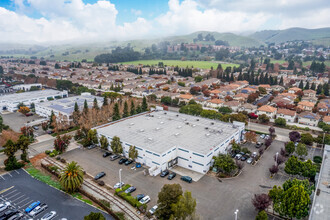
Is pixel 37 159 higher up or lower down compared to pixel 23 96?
lower down

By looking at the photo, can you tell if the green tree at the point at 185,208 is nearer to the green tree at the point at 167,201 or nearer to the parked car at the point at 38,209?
the green tree at the point at 167,201

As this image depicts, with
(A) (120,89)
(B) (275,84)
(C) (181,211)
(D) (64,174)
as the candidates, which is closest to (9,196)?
(D) (64,174)

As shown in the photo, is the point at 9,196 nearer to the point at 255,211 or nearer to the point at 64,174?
the point at 64,174

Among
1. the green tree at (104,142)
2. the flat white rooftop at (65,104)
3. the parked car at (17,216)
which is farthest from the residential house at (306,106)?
the parked car at (17,216)

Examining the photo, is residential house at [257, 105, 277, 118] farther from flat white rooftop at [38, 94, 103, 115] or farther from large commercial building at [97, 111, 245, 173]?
flat white rooftop at [38, 94, 103, 115]

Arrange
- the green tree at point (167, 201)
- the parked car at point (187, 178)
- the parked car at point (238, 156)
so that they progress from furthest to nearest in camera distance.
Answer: the parked car at point (238, 156) < the parked car at point (187, 178) < the green tree at point (167, 201)

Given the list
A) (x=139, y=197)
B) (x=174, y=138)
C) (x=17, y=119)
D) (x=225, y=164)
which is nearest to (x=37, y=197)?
(x=139, y=197)

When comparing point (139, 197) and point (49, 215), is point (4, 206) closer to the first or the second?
point (49, 215)
